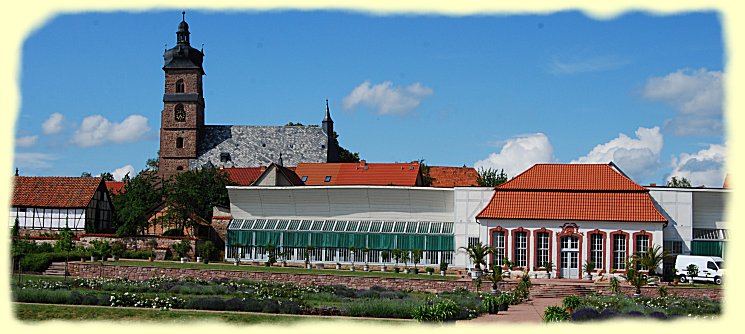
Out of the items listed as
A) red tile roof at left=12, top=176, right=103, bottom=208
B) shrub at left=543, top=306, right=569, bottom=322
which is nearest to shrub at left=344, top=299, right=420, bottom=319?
shrub at left=543, top=306, right=569, bottom=322

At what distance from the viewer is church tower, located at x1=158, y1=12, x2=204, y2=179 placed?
77.1 metres

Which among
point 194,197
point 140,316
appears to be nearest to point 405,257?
point 194,197

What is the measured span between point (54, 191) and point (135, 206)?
18.7 feet

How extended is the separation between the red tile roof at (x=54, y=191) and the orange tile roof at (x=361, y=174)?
788 inches

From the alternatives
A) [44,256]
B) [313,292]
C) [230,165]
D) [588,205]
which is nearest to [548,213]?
[588,205]

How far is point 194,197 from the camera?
53.0 meters

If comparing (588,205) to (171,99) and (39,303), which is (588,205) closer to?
(39,303)

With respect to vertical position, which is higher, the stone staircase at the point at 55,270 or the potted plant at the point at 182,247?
the potted plant at the point at 182,247

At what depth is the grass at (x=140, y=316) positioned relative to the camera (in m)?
21.7

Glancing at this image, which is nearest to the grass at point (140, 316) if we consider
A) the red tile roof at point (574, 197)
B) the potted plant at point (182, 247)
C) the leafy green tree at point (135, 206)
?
the red tile roof at point (574, 197)

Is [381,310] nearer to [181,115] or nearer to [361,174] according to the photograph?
[361,174]

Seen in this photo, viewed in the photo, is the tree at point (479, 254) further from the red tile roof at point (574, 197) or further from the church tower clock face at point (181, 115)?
the church tower clock face at point (181, 115)

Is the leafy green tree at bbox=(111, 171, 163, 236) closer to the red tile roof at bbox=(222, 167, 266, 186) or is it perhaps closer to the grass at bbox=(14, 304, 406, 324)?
the red tile roof at bbox=(222, 167, 266, 186)

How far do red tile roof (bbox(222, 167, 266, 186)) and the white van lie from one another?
3706cm
